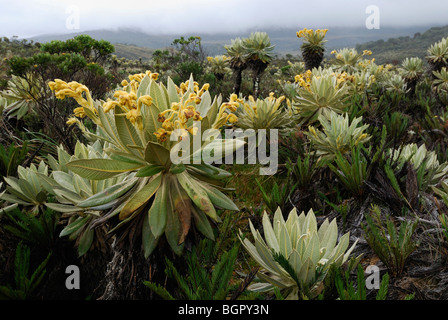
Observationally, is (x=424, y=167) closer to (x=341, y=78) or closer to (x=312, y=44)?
(x=341, y=78)

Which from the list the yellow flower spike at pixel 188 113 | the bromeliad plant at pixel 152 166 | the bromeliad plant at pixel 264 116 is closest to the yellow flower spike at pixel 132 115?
the bromeliad plant at pixel 152 166

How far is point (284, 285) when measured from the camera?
5.56ft

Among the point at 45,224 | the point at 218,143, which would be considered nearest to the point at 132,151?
the point at 218,143

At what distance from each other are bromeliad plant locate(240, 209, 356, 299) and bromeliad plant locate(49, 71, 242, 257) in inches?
14.2

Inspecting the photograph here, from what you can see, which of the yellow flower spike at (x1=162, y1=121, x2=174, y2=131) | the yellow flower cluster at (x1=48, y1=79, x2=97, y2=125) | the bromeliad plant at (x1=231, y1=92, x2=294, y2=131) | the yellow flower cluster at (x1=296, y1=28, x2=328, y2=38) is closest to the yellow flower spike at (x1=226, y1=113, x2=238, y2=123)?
the yellow flower spike at (x1=162, y1=121, x2=174, y2=131)

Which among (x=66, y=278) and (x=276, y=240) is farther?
(x=66, y=278)

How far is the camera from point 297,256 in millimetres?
1593

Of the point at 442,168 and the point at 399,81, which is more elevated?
the point at 399,81

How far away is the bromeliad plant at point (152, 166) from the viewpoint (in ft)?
5.33

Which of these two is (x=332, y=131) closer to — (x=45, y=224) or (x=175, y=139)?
(x=175, y=139)

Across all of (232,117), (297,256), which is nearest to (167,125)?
(232,117)

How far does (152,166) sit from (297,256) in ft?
3.04
